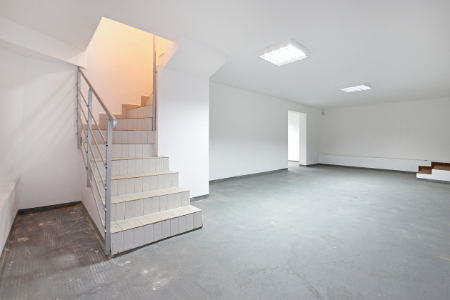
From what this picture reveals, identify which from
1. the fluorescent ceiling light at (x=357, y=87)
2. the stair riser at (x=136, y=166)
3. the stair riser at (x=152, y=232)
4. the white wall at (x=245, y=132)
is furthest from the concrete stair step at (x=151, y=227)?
the fluorescent ceiling light at (x=357, y=87)

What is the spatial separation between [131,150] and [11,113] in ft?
4.93

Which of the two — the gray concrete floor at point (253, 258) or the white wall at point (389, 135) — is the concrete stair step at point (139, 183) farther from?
the white wall at point (389, 135)

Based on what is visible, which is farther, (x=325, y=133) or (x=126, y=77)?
(x=325, y=133)

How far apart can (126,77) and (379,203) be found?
198 inches

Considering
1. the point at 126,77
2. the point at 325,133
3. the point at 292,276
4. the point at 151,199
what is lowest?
the point at 292,276

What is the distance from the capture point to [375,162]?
772 cm

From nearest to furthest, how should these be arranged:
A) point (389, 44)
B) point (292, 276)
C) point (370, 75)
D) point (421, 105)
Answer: point (292, 276) → point (389, 44) → point (370, 75) → point (421, 105)

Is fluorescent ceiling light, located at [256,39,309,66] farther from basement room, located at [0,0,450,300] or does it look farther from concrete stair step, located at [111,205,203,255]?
concrete stair step, located at [111,205,203,255]

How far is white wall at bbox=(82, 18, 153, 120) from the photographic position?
3.63m

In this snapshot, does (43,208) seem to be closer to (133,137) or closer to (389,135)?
(133,137)

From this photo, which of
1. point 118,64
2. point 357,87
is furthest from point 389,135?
point 118,64

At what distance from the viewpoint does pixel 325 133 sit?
358 inches

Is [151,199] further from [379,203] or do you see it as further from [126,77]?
[379,203]

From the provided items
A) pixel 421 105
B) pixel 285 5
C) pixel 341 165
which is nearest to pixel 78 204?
pixel 285 5
